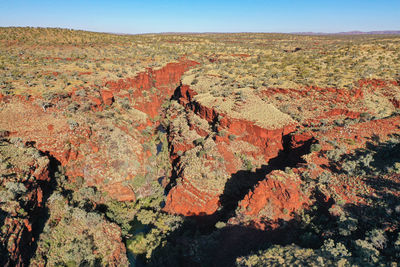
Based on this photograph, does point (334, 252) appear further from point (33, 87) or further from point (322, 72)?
point (33, 87)

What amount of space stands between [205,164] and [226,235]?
874 cm

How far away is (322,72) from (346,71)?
3.65 meters

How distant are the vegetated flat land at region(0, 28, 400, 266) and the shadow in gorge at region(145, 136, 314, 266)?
0.12m

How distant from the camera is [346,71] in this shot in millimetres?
34125

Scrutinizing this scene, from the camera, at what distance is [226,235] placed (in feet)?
61.4

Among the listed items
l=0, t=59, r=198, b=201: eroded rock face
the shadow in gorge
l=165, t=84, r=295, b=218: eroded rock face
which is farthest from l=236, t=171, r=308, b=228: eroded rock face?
l=0, t=59, r=198, b=201: eroded rock face

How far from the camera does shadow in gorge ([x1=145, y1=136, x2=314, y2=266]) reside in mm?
16516

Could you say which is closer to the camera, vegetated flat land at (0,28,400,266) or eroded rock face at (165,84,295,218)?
vegetated flat land at (0,28,400,266)

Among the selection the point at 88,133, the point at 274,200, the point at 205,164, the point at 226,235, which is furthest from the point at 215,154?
the point at 88,133

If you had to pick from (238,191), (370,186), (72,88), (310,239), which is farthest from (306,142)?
(72,88)

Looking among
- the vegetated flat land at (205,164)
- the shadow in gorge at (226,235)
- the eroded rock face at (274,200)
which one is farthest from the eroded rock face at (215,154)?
the eroded rock face at (274,200)

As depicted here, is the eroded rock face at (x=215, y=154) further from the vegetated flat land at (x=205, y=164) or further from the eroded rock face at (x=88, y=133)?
the eroded rock face at (x=88, y=133)

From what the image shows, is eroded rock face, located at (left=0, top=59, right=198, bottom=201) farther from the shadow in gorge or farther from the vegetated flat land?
the shadow in gorge

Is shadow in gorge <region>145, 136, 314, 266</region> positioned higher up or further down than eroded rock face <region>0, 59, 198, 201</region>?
further down
